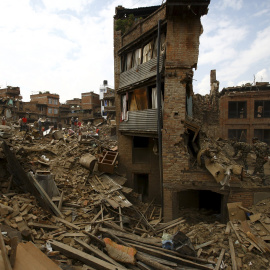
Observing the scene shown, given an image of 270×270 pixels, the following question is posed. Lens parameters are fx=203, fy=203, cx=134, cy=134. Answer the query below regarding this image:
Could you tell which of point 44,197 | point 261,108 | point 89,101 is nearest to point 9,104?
point 89,101

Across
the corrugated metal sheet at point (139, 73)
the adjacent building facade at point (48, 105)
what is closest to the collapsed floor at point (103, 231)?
the corrugated metal sheet at point (139, 73)

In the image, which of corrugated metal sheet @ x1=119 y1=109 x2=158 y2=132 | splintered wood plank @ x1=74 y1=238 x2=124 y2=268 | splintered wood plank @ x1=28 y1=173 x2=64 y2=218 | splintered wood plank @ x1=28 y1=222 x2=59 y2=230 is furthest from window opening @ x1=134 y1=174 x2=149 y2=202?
splintered wood plank @ x1=74 y1=238 x2=124 y2=268

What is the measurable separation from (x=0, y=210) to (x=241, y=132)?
25.2m

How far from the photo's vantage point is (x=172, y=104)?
32.3ft

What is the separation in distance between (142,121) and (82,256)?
7.45 m

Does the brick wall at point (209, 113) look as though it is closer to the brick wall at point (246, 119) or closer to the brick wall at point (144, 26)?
the brick wall at point (246, 119)

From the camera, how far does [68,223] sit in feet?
24.9

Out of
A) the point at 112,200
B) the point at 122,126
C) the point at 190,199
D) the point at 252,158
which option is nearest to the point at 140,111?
the point at 122,126

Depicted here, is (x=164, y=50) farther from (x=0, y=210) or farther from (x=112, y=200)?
(x=0, y=210)

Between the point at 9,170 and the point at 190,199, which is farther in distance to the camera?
the point at 190,199

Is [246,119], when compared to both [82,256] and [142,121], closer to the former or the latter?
[142,121]

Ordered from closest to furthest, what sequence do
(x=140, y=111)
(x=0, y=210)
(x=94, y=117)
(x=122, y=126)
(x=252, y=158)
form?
(x=0, y=210) → (x=140, y=111) → (x=122, y=126) → (x=252, y=158) → (x=94, y=117)

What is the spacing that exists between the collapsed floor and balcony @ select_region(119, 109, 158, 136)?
324cm

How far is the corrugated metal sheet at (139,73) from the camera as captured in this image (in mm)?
10762
